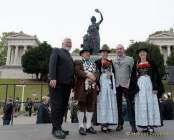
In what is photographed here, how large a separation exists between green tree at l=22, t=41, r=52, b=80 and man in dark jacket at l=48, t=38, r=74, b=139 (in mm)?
58816

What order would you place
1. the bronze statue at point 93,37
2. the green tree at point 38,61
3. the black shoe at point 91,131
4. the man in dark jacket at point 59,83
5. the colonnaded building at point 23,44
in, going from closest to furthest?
the man in dark jacket at point 59,83 < the black shoe at point 91,131 < the bronze statue at point 93,37 < the green tree at point 38,61 < the colonnaded building at point 23,44

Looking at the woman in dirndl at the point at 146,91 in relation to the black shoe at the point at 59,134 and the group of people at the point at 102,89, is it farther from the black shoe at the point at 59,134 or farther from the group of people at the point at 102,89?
the black shoe at the point at 59,134

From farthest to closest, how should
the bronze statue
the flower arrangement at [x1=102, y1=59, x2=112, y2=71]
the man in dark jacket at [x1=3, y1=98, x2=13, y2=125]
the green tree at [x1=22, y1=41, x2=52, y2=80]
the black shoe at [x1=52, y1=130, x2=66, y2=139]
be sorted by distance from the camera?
the green tree at [x1=22, y1=41, x2=52, y2=80] < the bronze statue < the man in dark jacket at [x1=3, y1=98, x2=13, y2=125] < the flower arrangement at [x1=102, y1=59, x2=112, y2=71] < the black shoe at [x1=52, y1=130, x2=66, y2=139]

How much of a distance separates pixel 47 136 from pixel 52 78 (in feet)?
3.98

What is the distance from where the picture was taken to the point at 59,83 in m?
6.64

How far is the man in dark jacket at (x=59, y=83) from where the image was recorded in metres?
6.60

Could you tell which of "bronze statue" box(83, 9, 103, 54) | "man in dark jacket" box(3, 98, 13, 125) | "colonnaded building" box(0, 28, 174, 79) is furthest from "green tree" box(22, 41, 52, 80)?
"man in dark jacket" box(3, 98, 13, 125)

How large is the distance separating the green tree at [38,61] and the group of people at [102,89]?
Answer: 192ft

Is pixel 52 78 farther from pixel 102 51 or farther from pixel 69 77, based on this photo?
pixel 102 51

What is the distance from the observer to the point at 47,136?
6.57 m

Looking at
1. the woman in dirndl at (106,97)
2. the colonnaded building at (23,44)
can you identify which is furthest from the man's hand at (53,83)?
the colonnaded building at (23,44)

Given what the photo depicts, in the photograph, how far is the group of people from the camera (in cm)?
666

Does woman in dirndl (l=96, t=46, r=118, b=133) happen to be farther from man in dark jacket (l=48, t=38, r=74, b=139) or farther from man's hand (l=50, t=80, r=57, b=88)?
man's hand (l=50, t=80, r=57, b=88)

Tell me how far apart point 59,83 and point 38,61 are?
61.2m
